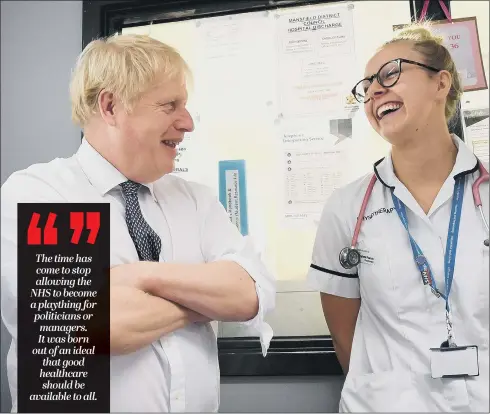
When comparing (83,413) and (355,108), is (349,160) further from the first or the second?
(83,413)

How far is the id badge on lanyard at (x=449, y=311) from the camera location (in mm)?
859

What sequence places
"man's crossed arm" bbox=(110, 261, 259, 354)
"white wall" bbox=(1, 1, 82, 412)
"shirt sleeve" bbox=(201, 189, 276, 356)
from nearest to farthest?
"man's crossed arm" bbox=(110, 261, 259, 354) → "shirt sleeve" bbox=(201, 189, 276, 356) → "white wall" bbox=(1, 1, 82, 412)

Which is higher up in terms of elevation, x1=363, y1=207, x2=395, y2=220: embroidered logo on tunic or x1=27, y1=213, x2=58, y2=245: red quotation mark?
x1=363, y1=207, x2=395, y2=220: embroidered logo on tunic

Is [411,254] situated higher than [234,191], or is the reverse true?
[234,191]

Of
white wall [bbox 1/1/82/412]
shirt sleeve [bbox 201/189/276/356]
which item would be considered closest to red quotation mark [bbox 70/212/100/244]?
shirt sleeve [bbox 201/189/276/356]

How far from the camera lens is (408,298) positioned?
932mm

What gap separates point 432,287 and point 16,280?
2.56 feet

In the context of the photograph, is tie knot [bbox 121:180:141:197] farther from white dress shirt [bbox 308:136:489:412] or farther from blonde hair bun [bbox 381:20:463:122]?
blonde hair bun [bbox 381:20:463:122]

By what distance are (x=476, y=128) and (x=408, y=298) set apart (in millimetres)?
536

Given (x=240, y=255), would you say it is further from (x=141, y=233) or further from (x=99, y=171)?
(x=99, y=171)

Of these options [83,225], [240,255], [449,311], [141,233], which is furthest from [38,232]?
[449,311]

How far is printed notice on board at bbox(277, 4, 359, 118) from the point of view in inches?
48.0
